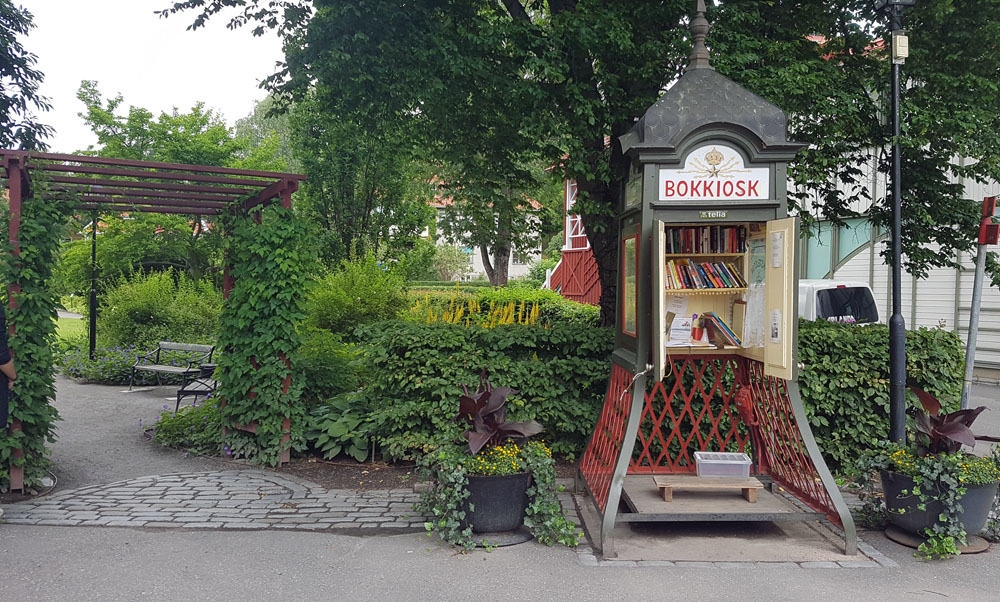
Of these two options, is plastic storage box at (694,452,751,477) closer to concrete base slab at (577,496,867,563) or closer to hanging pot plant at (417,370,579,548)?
concrete base slab at (577,496,867,563)

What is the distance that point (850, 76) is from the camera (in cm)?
806

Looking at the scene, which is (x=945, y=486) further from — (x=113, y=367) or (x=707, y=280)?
(x=113, y=367)

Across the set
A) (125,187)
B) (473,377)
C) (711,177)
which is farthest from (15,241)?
(711,177)

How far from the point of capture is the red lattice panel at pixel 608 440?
5.68 meters

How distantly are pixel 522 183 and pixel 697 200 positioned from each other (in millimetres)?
5015

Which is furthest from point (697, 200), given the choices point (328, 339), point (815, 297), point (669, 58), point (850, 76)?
point (815, 297)

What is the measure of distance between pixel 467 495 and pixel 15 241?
4.66m

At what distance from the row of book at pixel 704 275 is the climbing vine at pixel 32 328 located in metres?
5.60

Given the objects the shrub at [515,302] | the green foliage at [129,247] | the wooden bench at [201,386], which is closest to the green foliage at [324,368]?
the wooden bench at [201,386]

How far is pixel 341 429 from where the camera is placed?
25.0ft

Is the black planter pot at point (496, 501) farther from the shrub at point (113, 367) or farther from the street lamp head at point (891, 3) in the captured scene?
the shrub at point (113, 367)

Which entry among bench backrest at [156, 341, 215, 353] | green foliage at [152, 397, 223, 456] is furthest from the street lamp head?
bench backrest at [156, 341, 215, 353]

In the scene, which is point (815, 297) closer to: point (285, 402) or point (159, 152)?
point (285, 402)

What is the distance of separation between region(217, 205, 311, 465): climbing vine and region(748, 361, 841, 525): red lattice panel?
4.63 metres
